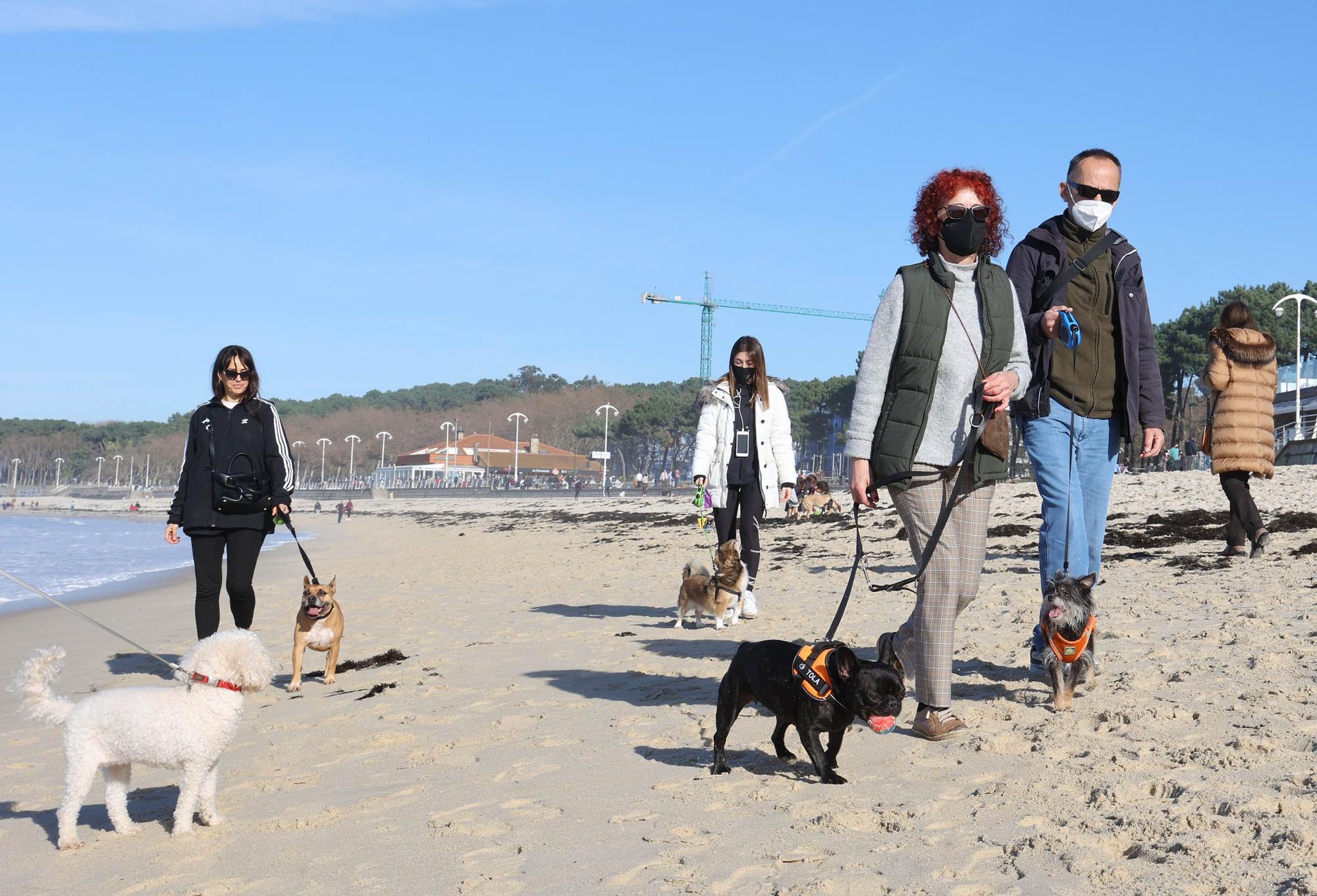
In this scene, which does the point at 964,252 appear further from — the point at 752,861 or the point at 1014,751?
the point at 752,861

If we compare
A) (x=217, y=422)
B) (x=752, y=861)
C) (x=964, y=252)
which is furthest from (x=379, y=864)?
(x=217, y=422)

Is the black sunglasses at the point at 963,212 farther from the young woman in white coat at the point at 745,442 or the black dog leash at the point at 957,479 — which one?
the young woman in white coat at the point at 745,442

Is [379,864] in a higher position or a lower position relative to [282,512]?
lower

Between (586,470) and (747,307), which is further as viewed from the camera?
(747,307)

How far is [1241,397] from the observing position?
8008 mm

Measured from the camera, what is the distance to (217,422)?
18.7 feet

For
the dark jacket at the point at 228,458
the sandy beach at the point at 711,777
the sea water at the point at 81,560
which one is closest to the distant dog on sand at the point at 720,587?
the sandy beach at the point at 711,777

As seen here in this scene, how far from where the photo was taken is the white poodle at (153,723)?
331 cm

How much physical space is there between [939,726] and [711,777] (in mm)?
950

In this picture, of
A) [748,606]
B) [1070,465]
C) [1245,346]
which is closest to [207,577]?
[748,606]

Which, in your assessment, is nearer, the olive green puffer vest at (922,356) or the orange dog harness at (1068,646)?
the olive green puffer vest at (922,356)

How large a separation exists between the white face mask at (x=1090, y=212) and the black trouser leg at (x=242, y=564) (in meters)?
4.41

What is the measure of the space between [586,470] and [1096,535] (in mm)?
109762

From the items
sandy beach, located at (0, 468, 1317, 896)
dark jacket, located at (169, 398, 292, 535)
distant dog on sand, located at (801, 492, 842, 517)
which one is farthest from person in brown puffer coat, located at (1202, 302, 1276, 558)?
distant dog on sand, located at (801, 492, 842, 517)
